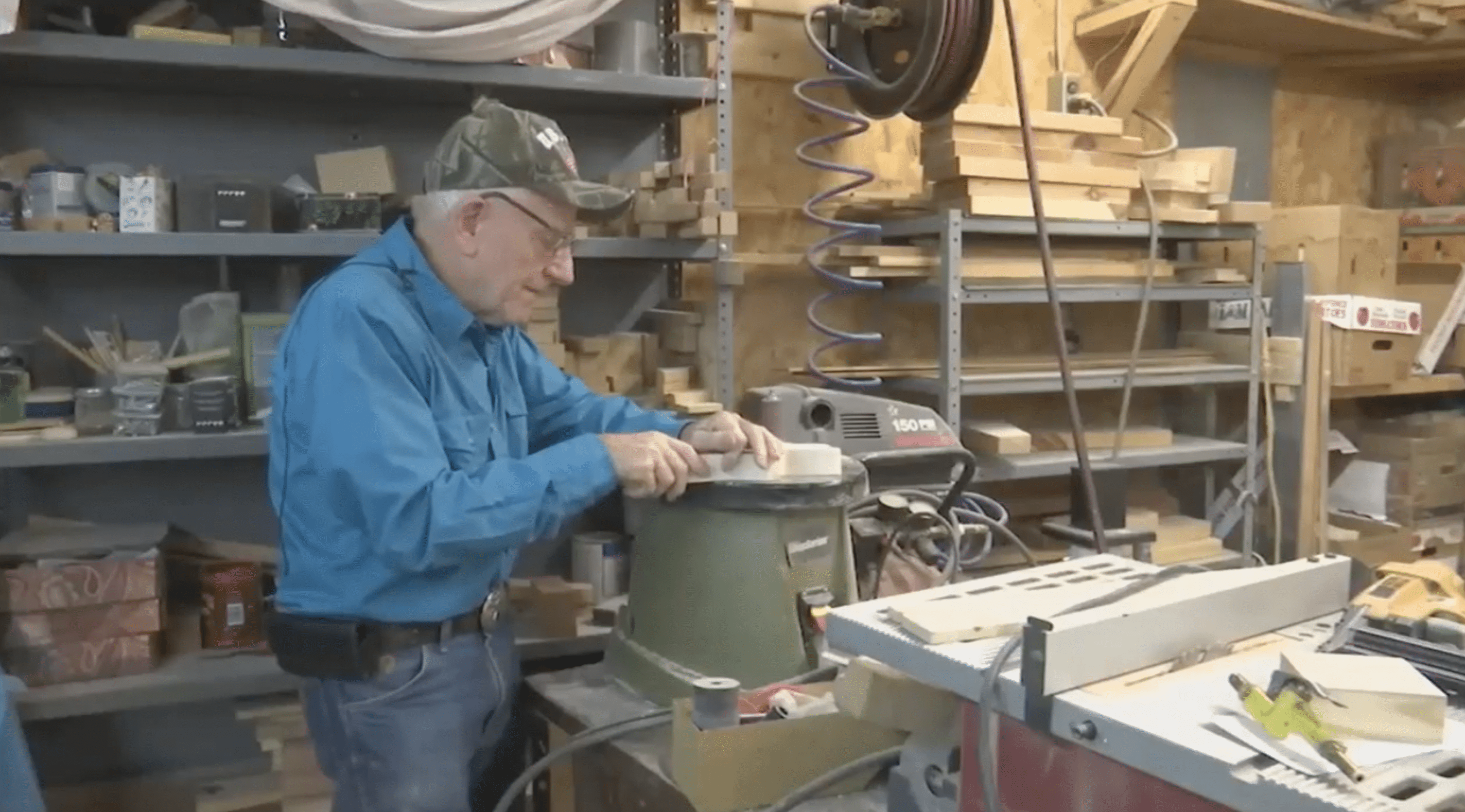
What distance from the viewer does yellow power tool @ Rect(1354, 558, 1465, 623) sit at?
107cm

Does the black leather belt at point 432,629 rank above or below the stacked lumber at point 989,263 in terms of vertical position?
below

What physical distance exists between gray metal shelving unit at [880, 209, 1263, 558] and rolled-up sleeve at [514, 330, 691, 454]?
105cm

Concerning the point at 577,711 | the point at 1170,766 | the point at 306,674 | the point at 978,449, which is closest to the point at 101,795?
the point at 306,674

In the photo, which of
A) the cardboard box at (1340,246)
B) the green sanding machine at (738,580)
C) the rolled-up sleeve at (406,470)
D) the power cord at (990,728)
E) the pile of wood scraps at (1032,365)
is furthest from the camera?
the cardboard box at (1340,246)

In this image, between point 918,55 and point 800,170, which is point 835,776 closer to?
point 918,55

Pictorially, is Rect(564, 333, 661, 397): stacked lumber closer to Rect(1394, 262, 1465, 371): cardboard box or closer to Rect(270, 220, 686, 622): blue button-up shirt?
Rect(270, 220, 686, 622): blue button-up shirt

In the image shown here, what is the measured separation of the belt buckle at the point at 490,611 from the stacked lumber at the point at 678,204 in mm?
992

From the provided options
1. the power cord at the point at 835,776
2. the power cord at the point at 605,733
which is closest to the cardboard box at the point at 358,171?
the power cord at the point at 605,733

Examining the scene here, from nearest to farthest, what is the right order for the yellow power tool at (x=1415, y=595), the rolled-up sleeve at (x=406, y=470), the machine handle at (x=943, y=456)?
the yellow power tool at (x=1415, y=595), the rolled-up sleeve at (x=406, y=470), the machine handle at (x=943, y=456)

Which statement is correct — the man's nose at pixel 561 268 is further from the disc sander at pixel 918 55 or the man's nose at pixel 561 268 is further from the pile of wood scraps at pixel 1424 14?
the pile of wood scraps at pixel 1424 14

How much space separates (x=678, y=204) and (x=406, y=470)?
1.16 m

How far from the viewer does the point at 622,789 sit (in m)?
1.51

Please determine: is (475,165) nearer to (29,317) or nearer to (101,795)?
(29,317)

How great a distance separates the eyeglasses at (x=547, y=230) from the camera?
5.56 ft
